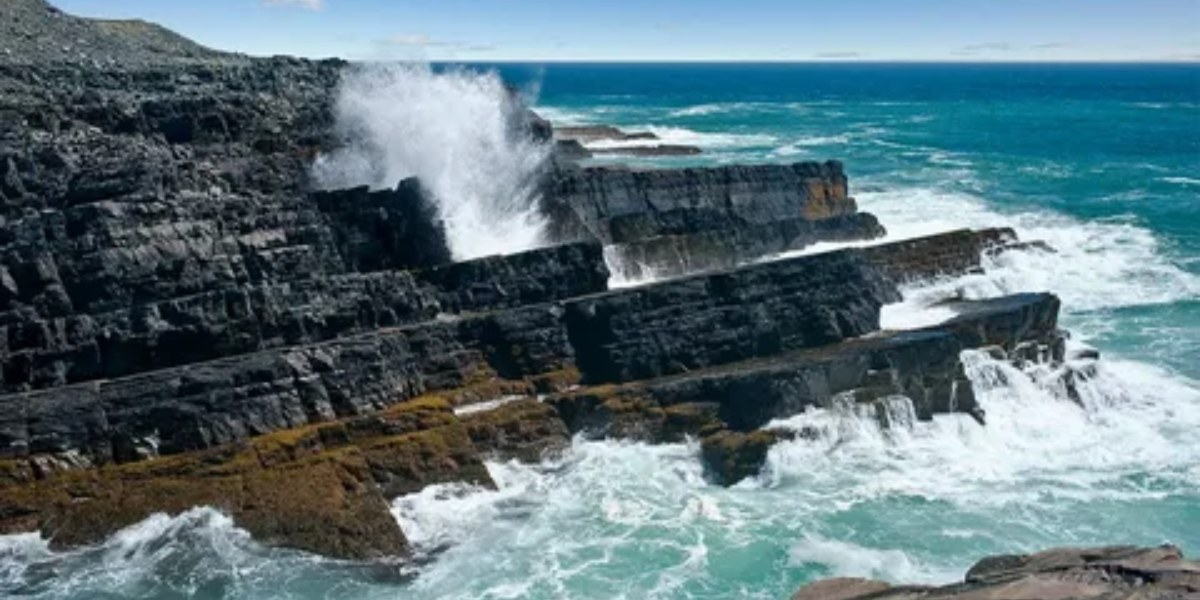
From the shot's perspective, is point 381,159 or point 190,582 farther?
point 381,159

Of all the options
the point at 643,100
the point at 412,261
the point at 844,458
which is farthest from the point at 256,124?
the point at 643,100

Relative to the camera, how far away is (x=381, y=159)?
31094 millimetres

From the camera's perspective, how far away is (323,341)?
22469mm

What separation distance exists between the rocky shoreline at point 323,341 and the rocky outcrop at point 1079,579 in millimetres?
10298

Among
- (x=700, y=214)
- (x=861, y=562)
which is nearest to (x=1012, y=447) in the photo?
(x=861, y=562)

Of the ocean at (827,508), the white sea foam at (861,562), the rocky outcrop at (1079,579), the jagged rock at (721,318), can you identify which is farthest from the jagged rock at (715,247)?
the rocky outcrop at (1079,579)

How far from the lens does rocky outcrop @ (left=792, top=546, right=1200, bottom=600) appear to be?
9438 mm

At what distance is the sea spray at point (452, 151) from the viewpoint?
29812mm

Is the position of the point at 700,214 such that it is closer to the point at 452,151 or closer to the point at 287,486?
the point at 452,151

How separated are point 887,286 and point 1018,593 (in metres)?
21.0

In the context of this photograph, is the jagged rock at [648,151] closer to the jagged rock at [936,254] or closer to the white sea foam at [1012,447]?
the jagged rock at [936,254]

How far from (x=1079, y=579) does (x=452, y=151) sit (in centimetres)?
2481

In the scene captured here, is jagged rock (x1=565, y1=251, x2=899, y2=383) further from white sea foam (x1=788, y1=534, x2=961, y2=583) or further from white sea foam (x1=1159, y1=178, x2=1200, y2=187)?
white sea foam (x1=1159, y1=178, x2=1200, y2=187)

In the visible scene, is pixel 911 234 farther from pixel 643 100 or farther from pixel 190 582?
pixel 643 100
